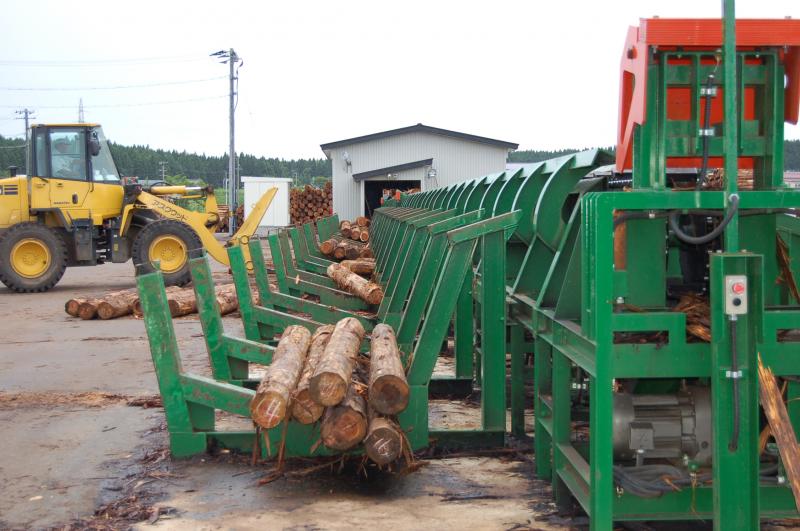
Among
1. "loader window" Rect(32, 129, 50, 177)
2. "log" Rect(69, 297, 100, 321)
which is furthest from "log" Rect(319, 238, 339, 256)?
"loader window" Rect(32, 129, 50, 177)

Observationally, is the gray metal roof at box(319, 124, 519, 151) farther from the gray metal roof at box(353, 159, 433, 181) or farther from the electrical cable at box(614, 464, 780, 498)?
the electrical cable at box(614, 464, 780, 498)

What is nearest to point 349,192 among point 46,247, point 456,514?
point 46,247

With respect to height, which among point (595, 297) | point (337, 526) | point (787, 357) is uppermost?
point (595, 297)

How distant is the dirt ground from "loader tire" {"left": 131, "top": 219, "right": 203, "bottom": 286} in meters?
9.84

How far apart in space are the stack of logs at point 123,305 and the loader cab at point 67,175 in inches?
157

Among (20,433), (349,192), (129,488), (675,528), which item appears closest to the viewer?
(675,528)

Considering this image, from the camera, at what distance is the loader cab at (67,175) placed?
18453 mm

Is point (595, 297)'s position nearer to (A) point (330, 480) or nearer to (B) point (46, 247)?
(A) point (330, 480)

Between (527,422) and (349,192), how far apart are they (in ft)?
94.6

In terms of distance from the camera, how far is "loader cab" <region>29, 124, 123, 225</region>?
60.5ft

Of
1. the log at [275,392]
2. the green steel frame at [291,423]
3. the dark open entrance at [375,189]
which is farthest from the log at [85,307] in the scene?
the dark open entrance at [375,189]

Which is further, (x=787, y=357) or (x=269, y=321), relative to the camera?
(x=269, y=321)

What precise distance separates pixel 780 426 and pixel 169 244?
15.9 meters

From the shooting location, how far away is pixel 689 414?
4.34m
